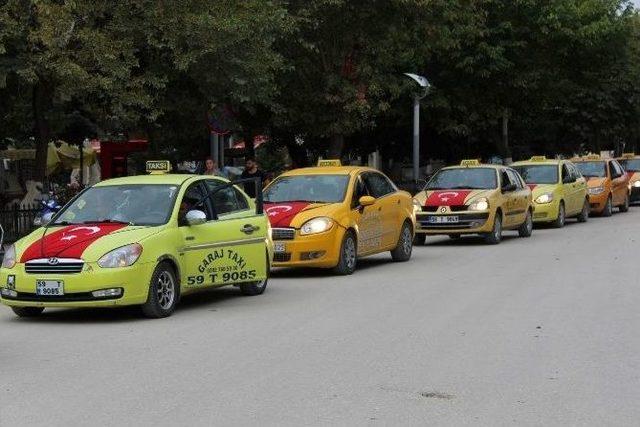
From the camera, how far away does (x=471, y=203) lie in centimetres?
2158

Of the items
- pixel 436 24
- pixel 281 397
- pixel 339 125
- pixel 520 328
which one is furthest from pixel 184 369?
pixel 436 24

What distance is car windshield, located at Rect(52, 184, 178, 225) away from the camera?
39.4ft

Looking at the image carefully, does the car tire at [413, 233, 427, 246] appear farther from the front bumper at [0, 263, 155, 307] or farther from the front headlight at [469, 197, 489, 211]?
the front bumper at [0, 263, 155, 307]

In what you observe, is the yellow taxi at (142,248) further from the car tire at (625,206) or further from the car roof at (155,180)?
the car tire at (625,206)

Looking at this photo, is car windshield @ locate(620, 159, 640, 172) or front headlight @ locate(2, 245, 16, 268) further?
car windshield @ locate(620, 159, 640, 172)

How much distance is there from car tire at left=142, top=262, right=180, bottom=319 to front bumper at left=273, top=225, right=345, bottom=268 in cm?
380

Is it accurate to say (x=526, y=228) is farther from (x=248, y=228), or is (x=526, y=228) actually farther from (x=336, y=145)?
(x=248, y=228)

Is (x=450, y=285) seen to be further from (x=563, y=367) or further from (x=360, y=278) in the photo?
(x=563, y=367)

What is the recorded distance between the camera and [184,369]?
8523 mm

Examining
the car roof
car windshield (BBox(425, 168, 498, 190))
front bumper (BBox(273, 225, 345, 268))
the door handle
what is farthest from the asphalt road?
car windshield (BBox(425, 168, 498, 190))

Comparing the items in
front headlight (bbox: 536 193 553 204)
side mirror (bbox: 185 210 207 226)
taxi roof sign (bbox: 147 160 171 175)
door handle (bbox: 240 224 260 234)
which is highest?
taxi roof sign (bbox: 147 160 171 175)

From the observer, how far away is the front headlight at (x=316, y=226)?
51.1 feet

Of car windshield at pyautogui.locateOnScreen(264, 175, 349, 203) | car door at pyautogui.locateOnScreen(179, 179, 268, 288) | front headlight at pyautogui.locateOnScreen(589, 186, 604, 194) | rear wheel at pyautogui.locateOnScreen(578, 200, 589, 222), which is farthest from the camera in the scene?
front headlight at pyautogui.locateOnScreen(589, 186, 604, 194)

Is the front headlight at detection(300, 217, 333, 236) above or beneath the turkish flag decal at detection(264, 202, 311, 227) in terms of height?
beneath
